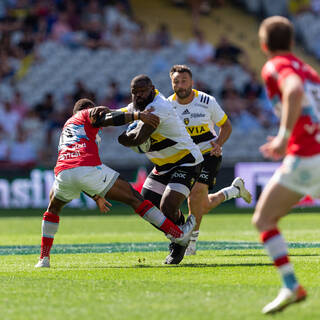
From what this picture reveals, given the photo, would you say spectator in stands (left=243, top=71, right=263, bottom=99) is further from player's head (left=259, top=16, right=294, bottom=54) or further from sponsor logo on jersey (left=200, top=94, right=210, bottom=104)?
player's head (left=259, top=16, right=294, bottom=54)

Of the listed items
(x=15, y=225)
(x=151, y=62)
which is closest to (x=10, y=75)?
(x=151, y=62)

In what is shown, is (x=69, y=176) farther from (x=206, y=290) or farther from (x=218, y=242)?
(x=218, y=242)

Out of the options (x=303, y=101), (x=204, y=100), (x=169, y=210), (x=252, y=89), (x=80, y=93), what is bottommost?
(x=80, y=93)

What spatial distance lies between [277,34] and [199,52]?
66.8ft

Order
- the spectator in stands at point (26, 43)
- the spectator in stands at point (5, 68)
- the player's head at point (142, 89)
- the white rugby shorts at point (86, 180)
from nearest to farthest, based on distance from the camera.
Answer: the white rugby shorts at point (86, 180) < the player's head at point (142, 89) < the spectator in stands at point (5, 68) < the spectator in stands at point (26, 43)

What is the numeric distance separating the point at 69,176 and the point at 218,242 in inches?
169

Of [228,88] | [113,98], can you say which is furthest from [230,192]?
[228,88]

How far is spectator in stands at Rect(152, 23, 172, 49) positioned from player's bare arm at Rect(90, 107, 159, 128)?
1743 cm

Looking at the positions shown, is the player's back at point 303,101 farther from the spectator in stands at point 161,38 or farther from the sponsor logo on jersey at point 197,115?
the spectator in stands at point 161,38

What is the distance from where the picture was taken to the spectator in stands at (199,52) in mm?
26016

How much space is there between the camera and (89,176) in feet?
29.7

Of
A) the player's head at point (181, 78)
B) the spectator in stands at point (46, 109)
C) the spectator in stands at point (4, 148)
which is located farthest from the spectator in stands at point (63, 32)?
the player's head at point (181, 78)

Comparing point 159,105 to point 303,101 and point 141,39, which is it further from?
point 141,39

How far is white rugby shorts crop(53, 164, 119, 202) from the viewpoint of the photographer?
29.7 feet
